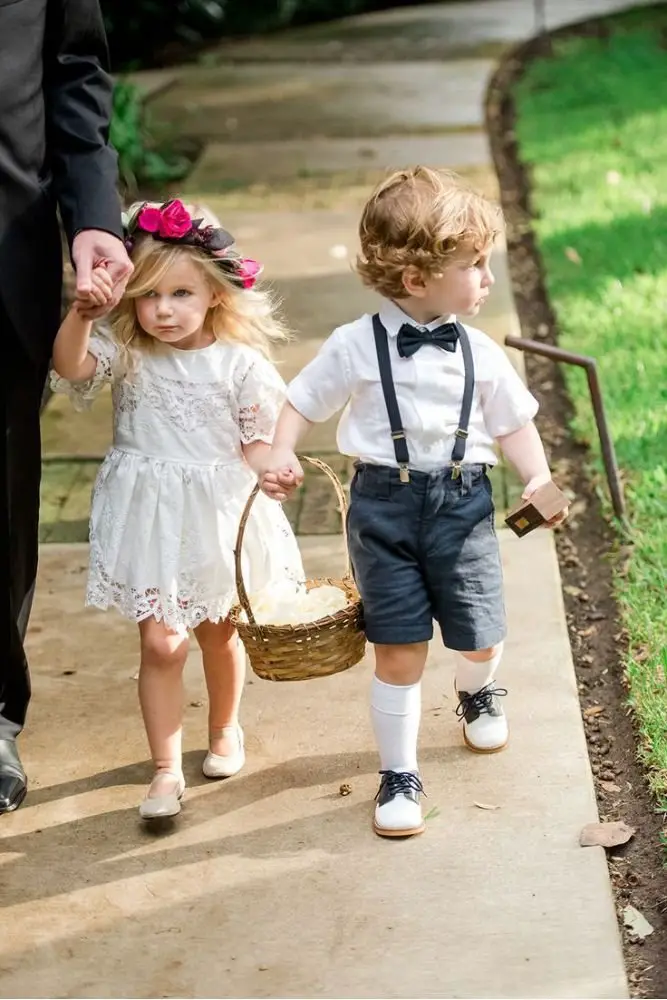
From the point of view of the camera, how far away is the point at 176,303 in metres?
3.44

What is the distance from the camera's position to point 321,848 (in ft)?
10.9

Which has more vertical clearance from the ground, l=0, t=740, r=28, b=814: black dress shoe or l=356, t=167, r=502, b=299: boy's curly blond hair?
l=356, t=167, r=502, b=299: boy's curly blond hair

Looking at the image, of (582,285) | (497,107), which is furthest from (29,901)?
(497,107)

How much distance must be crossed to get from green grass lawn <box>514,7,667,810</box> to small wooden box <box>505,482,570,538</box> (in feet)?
2.18

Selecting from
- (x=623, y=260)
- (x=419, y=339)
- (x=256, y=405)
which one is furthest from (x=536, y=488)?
(x=623, y=260)

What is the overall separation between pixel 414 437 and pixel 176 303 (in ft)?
2.01

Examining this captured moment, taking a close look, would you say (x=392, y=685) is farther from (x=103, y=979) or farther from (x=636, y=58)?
(x=636, y=58)

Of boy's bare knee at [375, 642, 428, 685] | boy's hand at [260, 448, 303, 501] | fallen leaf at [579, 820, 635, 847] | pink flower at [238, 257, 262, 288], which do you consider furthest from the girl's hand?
fallen leaf at [579, 820, 635, 847]

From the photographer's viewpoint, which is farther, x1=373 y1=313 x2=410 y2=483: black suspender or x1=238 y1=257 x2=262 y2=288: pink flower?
x1=238 y1=257 x2=262 y2=288: pink flower

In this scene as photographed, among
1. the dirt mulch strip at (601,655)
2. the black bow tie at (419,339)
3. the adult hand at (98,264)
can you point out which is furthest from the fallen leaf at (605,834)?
the adult hand at (98,264)

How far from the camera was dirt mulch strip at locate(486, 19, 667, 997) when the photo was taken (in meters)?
3.14

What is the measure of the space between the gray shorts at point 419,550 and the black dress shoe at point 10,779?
0.91 metres

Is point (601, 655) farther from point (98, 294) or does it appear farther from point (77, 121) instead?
point (77, 121)

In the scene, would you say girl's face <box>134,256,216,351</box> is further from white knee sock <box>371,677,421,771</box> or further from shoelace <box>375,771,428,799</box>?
shoelace <box>375,771,428,799</box>
